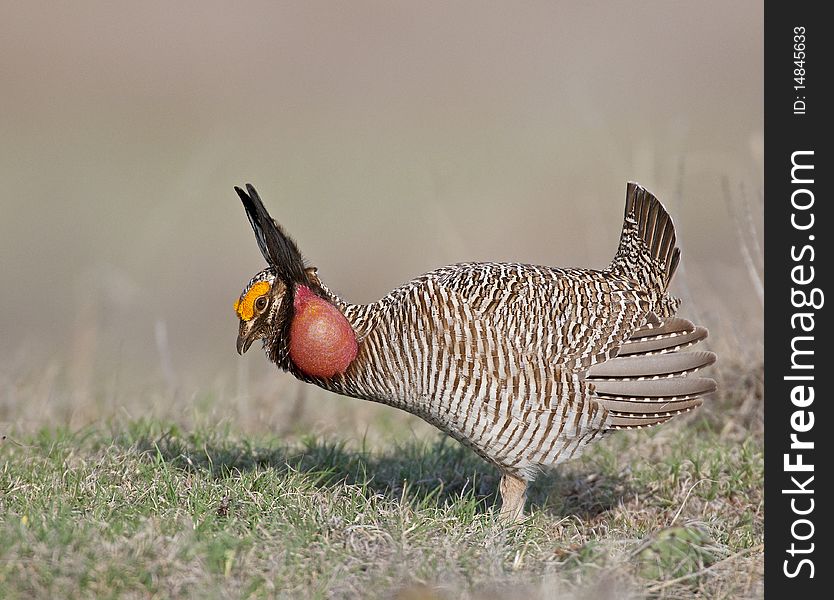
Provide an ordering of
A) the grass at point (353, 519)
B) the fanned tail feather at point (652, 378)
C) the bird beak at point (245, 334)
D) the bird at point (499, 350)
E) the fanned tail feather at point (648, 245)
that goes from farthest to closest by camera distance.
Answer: the fanned tail feather at point (648, 245) < the bird beak at point (245, 334) < the fanned tail feather at point (652, 378) < the bird at point (499, 350) < the grass at point (353, 519)

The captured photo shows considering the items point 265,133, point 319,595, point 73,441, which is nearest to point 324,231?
point 265,133

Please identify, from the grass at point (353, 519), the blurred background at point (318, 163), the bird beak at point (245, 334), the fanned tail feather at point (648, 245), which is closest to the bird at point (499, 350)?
the bird beak at point (245, 334)

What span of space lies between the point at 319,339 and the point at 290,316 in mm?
189

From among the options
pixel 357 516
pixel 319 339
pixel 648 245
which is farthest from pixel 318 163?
pixel 357 516

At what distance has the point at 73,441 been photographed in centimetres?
535

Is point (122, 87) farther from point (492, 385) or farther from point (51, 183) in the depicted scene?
point (492, 385)

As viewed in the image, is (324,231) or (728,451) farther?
(324,231)

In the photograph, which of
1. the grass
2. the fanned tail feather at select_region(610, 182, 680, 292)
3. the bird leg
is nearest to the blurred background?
the fanned tail feather at select_region(610, 182, 680, 292)

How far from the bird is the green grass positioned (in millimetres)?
376

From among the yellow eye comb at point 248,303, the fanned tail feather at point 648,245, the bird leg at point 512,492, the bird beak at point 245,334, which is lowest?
the bird leg at point 512,492

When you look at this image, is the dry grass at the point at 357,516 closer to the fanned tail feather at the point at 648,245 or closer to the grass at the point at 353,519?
the grass at the point at 353,519

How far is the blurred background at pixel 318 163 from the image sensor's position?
7.14 m
